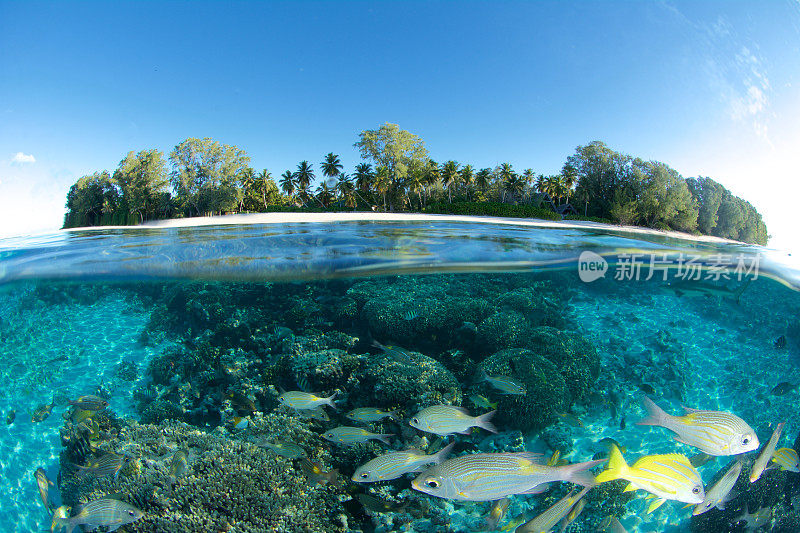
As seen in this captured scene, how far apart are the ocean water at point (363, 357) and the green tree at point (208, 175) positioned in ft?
2.47

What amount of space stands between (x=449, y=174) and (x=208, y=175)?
40.4 metres

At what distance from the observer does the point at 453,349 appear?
9.16 meters

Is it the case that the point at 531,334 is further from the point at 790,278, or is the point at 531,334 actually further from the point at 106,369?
the point at 106,369

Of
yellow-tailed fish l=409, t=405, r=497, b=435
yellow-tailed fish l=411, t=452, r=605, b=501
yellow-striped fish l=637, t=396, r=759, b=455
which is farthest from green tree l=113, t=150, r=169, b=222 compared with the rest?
yellow-striped fish l=637, t=396, r=759, b=455

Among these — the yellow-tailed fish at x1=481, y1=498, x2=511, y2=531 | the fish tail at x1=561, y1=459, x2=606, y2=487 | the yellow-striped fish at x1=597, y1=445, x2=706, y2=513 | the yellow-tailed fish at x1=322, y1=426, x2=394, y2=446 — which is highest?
the fish tail at x1=561, y1=459, x2=606, y2=487

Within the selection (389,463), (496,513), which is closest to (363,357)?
(496,513)

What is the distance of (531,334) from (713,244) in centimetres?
697

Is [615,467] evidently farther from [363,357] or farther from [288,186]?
[288,186]

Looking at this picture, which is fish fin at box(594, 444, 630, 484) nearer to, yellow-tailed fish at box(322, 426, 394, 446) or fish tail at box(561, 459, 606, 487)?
fish tail at box(561, 459, 606, 487)

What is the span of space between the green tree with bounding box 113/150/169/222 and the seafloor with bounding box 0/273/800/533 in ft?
10.3

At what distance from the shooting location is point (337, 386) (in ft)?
23.2

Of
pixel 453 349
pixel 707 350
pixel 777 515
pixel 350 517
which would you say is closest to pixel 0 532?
pixel 350 517

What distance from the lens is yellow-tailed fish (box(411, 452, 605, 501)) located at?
8.42 feet

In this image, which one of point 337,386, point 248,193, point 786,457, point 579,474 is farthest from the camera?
point 248,193
